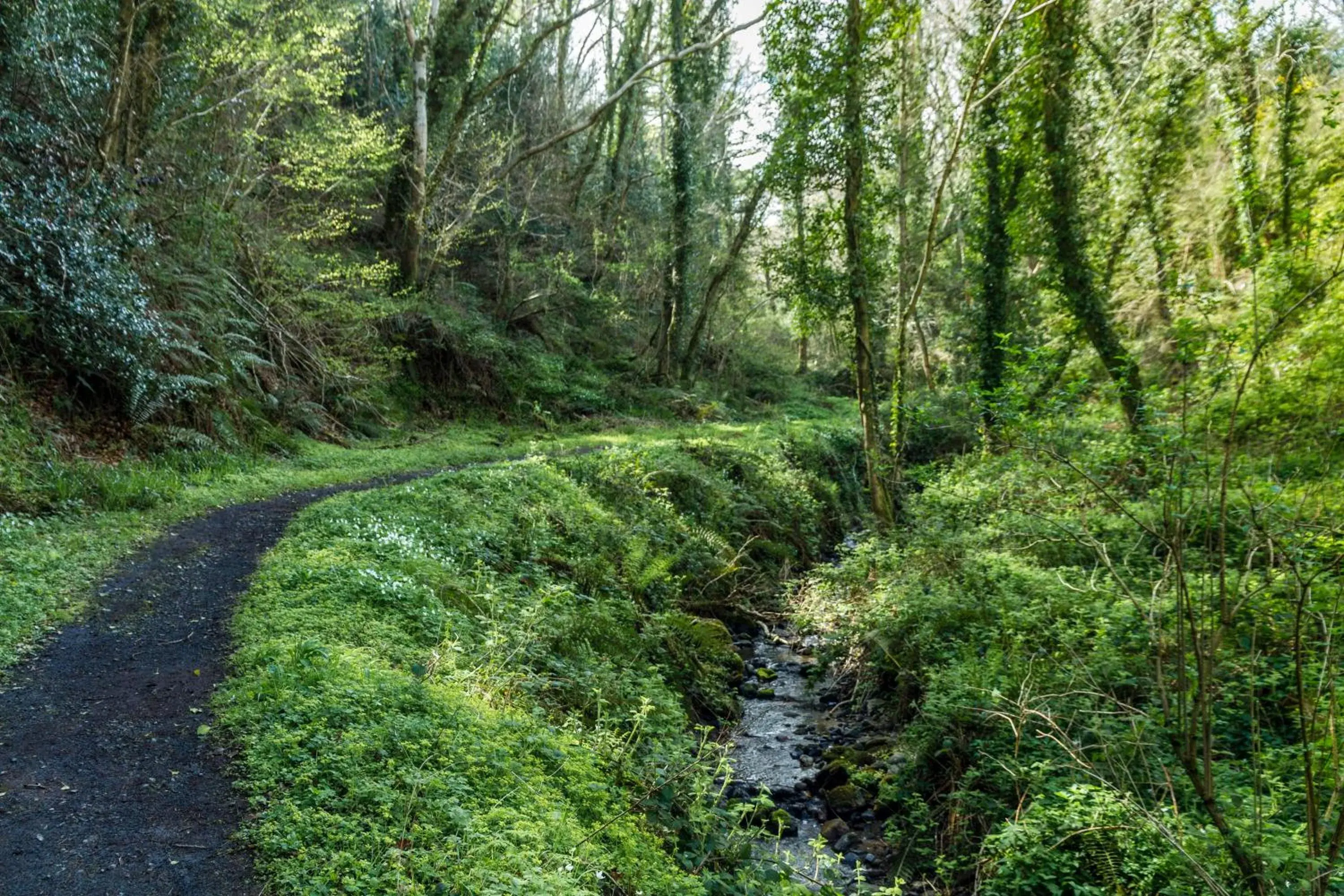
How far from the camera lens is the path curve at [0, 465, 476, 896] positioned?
326 cm

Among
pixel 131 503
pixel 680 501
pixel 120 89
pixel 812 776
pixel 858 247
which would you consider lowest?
pixel 812 776

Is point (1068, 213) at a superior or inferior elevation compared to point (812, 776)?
superior

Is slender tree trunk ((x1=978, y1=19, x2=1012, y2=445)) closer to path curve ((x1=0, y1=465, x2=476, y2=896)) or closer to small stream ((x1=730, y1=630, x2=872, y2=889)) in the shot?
small stream ((x1=730, y1=630, x2=872, y2=889))

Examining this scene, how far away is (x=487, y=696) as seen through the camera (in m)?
5.41

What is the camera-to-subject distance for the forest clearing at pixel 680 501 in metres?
4.30

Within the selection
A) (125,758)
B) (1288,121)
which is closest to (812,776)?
(125,758)

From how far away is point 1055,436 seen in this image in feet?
27.2

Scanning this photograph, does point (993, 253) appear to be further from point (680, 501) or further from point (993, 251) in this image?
point (680, 501)

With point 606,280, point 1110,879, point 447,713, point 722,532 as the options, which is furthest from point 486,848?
point 606,280

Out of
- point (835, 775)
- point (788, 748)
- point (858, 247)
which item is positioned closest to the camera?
point (835, 775)

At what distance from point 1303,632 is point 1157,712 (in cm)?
207

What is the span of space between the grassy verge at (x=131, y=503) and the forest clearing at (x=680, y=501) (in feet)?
0.25

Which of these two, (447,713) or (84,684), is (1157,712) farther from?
(84,684)

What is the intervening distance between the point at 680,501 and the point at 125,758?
10.2 metres
